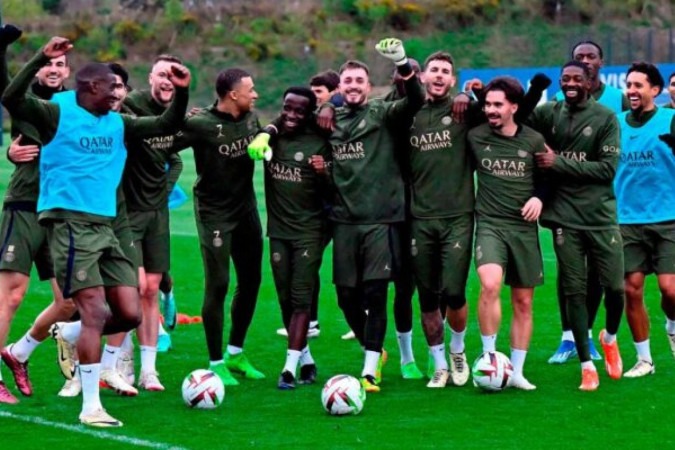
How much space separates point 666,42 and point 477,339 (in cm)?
3702

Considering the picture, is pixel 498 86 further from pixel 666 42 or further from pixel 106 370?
pixel 666 42

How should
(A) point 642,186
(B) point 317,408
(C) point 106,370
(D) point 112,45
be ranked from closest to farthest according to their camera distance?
(B) point 317,408
(C) point 106,370
(A) point 642,186
(D) point 112,45

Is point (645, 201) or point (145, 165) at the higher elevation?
point (145, 165)

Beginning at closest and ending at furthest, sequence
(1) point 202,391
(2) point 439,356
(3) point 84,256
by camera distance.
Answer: (3) point 84,256 < (1) point 202,391 < (2) point 439,356

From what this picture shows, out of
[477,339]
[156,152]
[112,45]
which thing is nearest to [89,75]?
[156,152]

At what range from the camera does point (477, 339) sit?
12.9 m

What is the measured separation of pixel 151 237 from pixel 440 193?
86.7 inches

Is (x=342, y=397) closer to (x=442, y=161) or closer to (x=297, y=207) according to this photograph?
(x=297, y=207)

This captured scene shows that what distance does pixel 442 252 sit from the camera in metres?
10.6

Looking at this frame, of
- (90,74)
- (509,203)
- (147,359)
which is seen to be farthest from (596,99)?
(90,74)

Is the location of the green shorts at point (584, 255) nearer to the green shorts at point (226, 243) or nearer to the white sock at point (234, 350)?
the green shorts at point (226, 243)

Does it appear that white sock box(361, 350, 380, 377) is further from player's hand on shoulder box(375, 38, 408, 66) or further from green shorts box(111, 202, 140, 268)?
player's hand on shoulder box(375, 38, 408, 66)

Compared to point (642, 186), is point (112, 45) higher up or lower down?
lower down

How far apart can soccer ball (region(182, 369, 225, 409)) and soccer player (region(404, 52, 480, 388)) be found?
1710 mm
